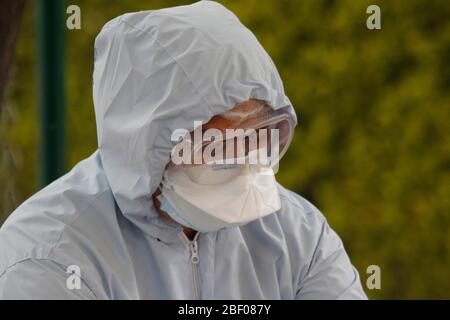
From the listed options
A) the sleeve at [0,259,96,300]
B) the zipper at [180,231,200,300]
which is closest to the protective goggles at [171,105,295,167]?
the zipper at [180,231,200,300]

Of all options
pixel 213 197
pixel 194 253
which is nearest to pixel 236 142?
pixel 213 197

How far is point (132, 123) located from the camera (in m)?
2.03

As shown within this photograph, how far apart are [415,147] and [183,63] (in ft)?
6.74

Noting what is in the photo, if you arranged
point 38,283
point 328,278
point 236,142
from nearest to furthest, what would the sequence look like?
1. point 38,283
2. point 236,142
3. point 328,278

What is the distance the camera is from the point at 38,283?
1.93 metres

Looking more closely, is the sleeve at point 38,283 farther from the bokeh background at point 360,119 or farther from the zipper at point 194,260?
the bokeh background at point 360,119

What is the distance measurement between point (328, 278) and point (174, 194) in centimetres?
42

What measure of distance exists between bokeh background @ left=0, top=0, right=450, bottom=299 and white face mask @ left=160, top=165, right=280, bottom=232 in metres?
1.62

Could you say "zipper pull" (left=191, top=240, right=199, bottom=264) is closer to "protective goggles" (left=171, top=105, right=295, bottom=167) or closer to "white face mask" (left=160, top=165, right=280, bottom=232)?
→ "white face mask" (left=160, top=165, right=280, bottom=232)

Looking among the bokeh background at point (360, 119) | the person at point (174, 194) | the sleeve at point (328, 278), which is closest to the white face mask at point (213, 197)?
the person at point (174, 194)

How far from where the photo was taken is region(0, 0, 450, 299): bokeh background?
3.74m

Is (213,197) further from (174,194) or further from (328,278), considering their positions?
(328,278)

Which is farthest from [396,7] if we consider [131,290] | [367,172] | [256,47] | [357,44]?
[131,290]
